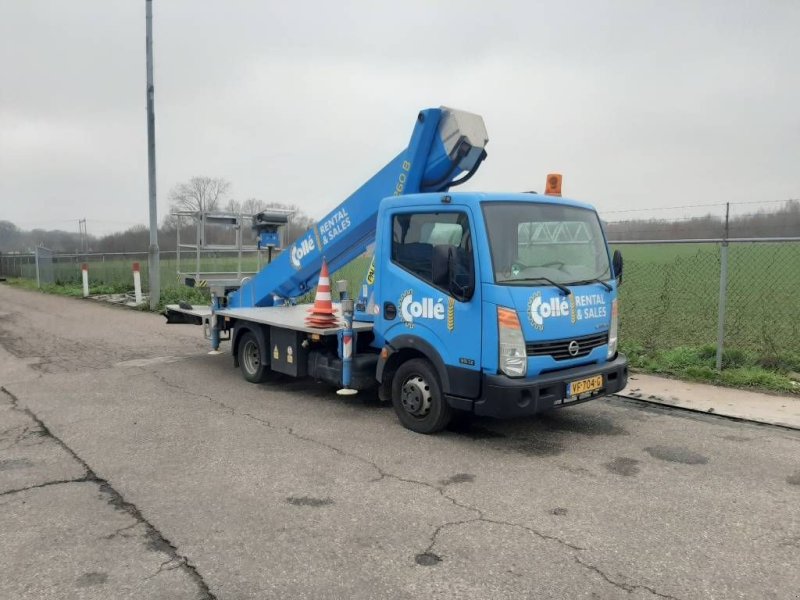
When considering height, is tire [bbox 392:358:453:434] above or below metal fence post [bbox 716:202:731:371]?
below

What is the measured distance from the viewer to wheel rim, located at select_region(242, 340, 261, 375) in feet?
26.1

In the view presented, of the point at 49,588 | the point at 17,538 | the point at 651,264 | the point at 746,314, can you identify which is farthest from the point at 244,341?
the point at 746,314

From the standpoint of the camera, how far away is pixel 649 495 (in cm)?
429

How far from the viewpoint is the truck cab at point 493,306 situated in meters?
5.01

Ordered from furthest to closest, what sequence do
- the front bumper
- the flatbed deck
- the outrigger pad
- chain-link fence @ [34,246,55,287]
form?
1. chain-link fence @ [34,246,55,287]
2. the outrigger pad
3. the flatbed deck
4. the front bumper

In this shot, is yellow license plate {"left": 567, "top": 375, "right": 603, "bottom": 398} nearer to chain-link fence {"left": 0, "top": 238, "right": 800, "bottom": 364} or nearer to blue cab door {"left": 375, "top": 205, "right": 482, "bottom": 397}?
blue cab door {"left": 375, "top": 205, "right": 482, "bottom": 397}

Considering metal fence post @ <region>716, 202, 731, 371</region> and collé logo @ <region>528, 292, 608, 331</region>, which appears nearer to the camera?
collé logo @ <region>528, 292, 608, 331</region>

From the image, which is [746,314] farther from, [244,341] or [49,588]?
[49,588]

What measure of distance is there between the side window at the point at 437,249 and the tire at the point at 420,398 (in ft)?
2.69

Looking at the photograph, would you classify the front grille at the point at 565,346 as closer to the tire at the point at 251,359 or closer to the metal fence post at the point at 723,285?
the metal fence post at the point at 723,285

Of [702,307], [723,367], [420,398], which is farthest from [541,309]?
[702,307]

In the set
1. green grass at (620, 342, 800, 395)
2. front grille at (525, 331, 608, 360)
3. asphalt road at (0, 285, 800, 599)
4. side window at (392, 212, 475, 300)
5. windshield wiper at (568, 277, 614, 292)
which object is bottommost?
asphalt road at (0, 285, 800, 599)

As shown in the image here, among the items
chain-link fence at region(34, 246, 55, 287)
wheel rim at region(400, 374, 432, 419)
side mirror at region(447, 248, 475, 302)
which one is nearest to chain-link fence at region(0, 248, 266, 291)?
chain-link fence at region(34, 246, 55, 287)

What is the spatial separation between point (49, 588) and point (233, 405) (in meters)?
3.71
